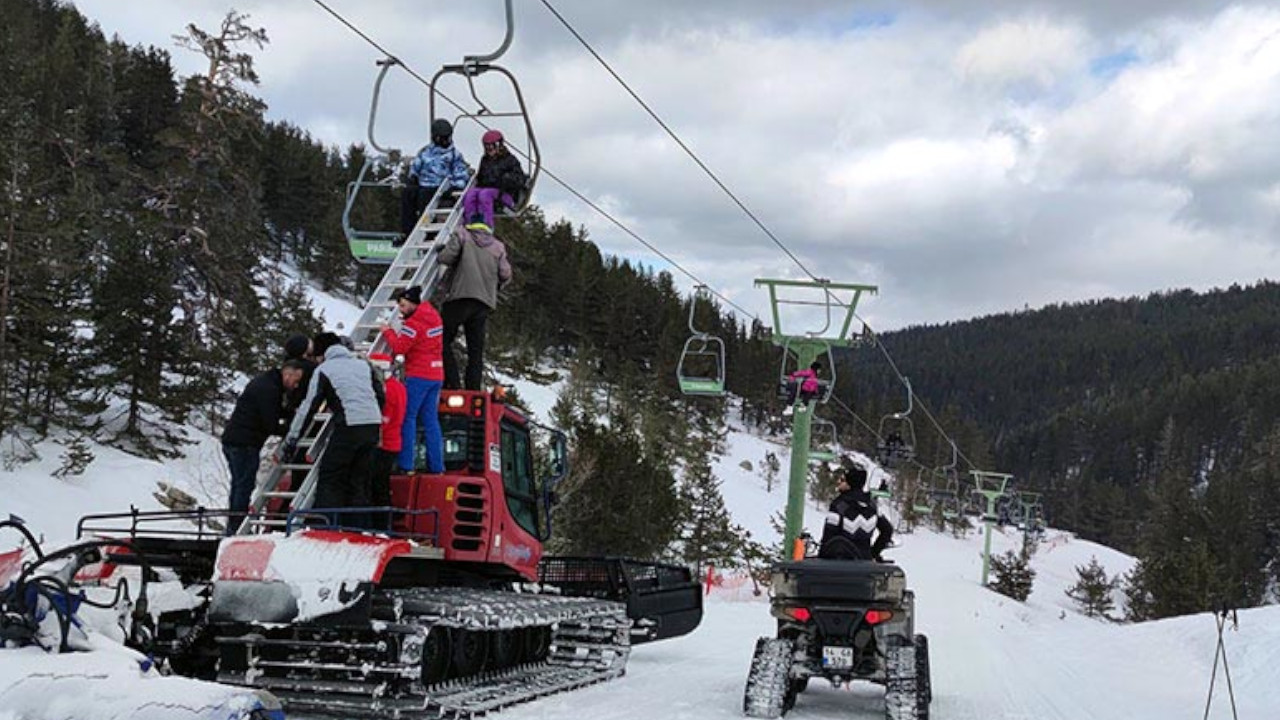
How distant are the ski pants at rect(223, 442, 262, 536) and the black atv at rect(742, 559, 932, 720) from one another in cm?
446

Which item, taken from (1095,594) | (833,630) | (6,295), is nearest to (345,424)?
(833,630)

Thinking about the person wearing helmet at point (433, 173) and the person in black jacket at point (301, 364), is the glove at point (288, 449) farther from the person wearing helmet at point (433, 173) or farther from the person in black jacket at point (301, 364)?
the person wearing helmet at point (433, 173)

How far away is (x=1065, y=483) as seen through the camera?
166250mm

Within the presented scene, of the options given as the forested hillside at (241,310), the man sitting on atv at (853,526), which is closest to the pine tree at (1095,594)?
the forested hillside at (241,310)

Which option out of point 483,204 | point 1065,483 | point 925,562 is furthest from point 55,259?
point 1065,483

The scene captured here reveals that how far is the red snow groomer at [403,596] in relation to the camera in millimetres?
7430

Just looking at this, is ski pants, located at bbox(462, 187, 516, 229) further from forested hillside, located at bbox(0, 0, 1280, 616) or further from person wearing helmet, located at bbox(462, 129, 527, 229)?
forested hillside, located at bbox(0, 0, 1280, 616)

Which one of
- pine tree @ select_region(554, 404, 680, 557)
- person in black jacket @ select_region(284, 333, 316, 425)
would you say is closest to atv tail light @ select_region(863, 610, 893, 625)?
person in black jacket @ select_region(284, 333, 316, 425)

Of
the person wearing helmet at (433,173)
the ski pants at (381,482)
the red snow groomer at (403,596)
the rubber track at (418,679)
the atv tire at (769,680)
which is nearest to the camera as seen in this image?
the red snow groomer at (403,596)

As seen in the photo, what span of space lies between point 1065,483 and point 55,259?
531ft

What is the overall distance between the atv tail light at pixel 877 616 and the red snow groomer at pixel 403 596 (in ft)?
9.07

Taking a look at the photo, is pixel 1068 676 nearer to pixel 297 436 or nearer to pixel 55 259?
pixel 297 436

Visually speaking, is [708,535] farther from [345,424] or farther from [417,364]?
[345,424]

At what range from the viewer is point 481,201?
1135 centimetres
